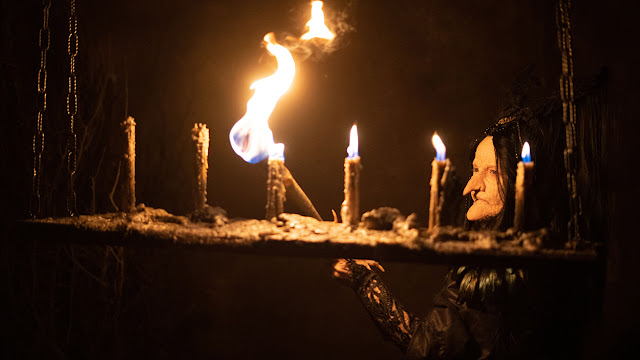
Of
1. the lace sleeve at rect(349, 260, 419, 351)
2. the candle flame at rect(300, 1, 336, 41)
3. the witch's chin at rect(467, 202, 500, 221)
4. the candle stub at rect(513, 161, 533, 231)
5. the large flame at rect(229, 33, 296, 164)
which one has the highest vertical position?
the candle flame at rect(300, 1, 336, 41)

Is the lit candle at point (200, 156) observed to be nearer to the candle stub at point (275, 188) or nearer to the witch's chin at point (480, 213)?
the candle stub at point (275, 188)

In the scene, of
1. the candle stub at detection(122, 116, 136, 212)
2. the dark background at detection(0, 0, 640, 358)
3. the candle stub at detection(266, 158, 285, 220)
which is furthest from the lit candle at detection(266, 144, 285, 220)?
the dark background at detection(0, 0, 640, 358)

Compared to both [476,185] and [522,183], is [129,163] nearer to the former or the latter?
[522,183]

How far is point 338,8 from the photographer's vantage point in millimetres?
3547

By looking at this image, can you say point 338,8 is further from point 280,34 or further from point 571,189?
point 571,189

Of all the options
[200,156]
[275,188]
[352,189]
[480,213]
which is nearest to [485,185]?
[480,213]

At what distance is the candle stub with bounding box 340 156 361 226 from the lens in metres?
1.88

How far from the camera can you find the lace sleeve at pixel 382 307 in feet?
9.09

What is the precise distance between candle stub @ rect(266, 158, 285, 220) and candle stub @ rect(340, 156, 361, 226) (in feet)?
0.94

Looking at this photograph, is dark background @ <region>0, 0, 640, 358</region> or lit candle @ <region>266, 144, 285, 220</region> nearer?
lit candle @ <region>266, 144, 285, 220</region>

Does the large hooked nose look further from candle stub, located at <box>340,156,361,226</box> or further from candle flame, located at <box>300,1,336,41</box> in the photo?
candle flame, located at <box>300,1,336,41</box>

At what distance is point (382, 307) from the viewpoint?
110 inches

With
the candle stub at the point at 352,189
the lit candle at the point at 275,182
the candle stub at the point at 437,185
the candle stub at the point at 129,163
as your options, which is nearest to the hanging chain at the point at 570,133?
the candle stub at the point at 437,185

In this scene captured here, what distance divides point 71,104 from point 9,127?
43cm
